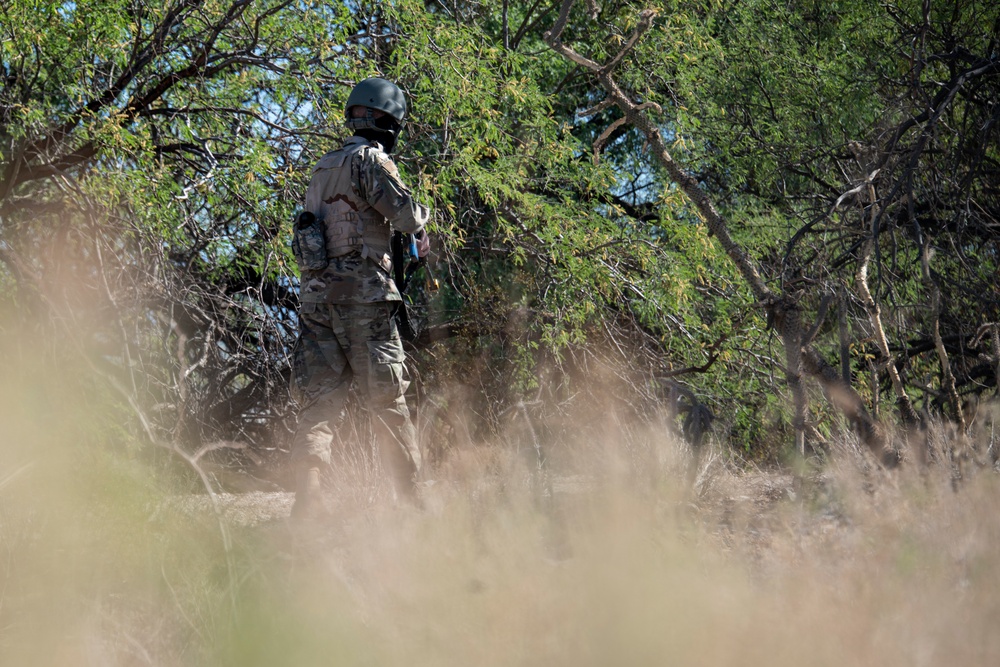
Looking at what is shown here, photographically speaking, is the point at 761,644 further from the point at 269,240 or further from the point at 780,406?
the point at 780,406

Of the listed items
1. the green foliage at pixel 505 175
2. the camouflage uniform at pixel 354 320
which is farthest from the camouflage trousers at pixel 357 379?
the green foliage at pixel 505 175

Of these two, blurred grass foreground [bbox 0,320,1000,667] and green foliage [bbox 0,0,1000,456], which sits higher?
green foliage [bbox 0,0,1000,456]

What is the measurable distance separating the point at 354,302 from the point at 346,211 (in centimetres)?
39

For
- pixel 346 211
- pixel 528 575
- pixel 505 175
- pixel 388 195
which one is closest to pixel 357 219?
pixel 346 211

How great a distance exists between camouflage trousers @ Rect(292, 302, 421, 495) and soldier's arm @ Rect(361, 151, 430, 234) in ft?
1.24

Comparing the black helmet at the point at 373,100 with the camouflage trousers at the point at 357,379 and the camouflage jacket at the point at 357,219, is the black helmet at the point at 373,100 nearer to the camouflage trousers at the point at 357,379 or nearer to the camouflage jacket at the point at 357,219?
the camouflage jacket at the point at 357,219

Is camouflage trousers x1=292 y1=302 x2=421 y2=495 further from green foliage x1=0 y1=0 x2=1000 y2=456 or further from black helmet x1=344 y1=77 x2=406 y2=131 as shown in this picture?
green foliage x1=0 y1=0 x2=1000 y2=456

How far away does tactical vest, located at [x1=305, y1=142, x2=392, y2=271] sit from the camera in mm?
3875

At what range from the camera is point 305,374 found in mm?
3939

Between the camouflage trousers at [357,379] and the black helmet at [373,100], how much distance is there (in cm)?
80

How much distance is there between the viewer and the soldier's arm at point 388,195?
378 centimetres

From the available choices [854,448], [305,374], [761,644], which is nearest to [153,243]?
[305,374]

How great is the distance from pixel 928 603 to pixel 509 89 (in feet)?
14.2

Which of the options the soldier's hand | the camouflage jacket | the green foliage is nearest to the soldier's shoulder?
the camouflage jacket
